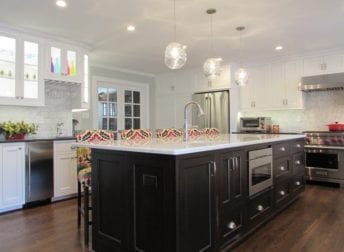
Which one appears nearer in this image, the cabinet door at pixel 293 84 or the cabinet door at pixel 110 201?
the cabinet door at pixel 110 201

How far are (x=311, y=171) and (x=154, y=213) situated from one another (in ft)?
13.5

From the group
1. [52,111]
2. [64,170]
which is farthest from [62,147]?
[52,111]

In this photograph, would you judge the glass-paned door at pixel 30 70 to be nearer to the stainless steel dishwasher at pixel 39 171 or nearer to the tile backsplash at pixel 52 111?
the tile backsplash at pixel 52 111

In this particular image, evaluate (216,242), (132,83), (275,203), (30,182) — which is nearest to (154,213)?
(216,242)

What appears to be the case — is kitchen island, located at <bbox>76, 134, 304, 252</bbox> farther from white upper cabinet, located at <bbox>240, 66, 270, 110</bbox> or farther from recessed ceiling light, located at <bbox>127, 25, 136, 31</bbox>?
white upper cabinet, located at <bbox>240, 66, 270, 110</bbox>

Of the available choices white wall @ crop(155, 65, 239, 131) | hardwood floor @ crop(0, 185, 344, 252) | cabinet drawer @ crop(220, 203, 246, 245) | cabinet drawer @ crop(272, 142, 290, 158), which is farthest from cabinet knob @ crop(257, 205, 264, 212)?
white wall @ crop(155, 65, 239, 131)

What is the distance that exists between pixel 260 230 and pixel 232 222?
66cm

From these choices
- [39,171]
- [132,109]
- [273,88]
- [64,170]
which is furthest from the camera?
[132,109]

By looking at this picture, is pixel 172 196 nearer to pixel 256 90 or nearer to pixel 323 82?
pixel 323 82

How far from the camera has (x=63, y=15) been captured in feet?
11.0

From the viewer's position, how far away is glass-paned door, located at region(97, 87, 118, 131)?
6285 mm

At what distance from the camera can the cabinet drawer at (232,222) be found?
2.24m

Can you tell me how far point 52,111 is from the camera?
459 cm

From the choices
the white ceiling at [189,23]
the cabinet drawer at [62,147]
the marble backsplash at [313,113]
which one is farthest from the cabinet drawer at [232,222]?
the marble backsplash at [313,113]
